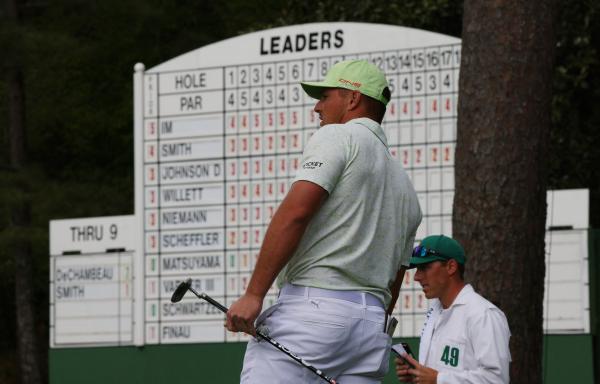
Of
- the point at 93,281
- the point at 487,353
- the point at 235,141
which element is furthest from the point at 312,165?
the point at 93,281

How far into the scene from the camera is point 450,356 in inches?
221

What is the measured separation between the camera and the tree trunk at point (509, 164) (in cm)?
759

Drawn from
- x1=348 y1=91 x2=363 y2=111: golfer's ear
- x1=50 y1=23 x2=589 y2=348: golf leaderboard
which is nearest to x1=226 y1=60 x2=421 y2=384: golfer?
x1=348 y1=91 x2=363 y2=111: golfer's ear

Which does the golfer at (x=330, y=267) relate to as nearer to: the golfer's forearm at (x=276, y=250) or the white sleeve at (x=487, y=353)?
the golfer's forearm at (x=276, y=250)

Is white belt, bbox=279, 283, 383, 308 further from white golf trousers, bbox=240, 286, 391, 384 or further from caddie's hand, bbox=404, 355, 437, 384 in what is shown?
caddie's hand, bbox=404, 355, 437, 384

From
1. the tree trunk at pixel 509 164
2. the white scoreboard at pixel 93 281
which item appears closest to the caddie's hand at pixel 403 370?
the tree trunk at pixel 509 164

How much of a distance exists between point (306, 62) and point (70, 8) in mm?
11388

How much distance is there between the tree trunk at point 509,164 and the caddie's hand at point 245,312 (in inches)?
137

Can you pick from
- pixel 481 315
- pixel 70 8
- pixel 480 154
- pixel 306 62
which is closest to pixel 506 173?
pixel 480 154

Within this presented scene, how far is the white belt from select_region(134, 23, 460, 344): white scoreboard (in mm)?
7180

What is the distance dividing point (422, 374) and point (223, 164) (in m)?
7.17

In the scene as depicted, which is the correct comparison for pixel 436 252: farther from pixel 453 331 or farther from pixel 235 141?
pixel 235 141

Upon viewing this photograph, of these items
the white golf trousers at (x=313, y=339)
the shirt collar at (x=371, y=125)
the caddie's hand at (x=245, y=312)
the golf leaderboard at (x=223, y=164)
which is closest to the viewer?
the caddie's hand at (x=245, y=312)

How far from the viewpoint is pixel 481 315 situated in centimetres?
555
